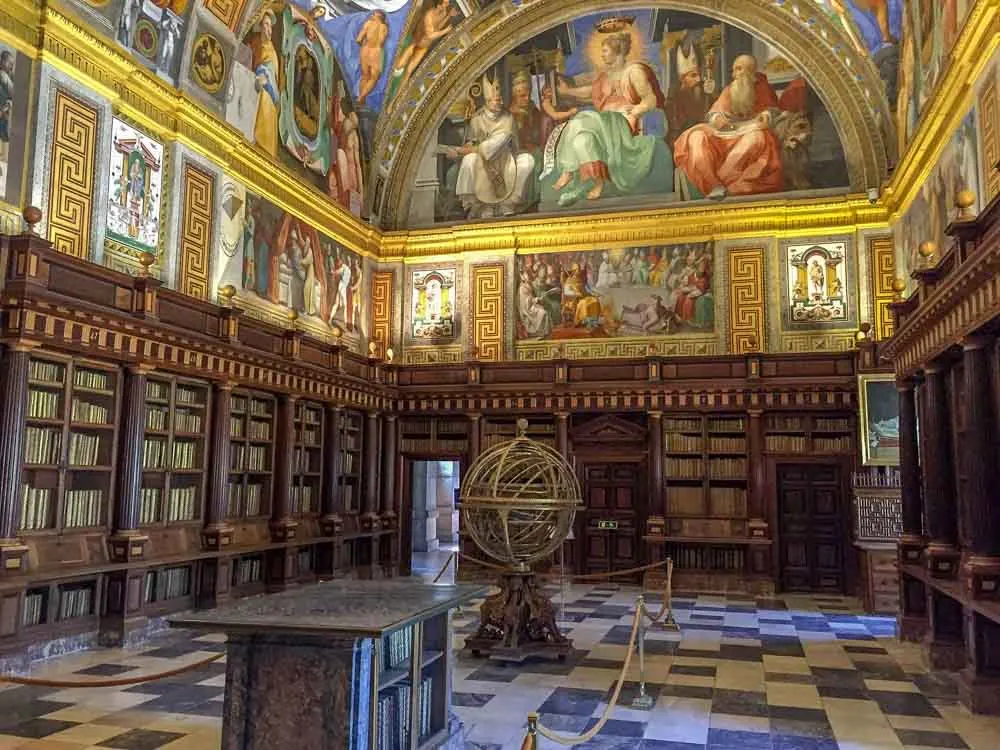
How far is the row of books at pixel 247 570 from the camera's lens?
36.9ft

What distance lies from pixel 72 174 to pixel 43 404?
279 cm

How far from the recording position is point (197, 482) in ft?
34.7

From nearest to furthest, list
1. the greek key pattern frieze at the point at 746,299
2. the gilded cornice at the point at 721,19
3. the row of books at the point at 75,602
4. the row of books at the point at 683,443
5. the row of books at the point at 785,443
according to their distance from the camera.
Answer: the row of books at the point at 75,602 < the row of books at the point at 785,443 < the row of books at the point at 683,443 < the gilded cornice at the point at 721,19 < the greek key pattern frieze at the point at 746,299

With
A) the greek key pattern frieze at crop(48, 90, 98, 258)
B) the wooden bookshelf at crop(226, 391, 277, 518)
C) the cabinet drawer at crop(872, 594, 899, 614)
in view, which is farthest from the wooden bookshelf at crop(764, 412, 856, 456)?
the greek key pattern frieze at crop(48, 90, 98, 258)

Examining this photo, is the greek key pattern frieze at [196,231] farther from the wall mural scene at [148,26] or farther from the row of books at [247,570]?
the row of books at [247,570]

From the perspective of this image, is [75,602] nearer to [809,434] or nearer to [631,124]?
[809,434]

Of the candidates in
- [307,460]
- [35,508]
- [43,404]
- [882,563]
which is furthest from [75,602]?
[882,563]

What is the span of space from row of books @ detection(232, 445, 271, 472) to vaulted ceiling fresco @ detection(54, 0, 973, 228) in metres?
4.94

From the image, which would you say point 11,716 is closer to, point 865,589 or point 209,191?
point 209,191

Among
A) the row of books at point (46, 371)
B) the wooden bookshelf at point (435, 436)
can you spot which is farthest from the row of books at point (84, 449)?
the wooden bookshelf at point (435, 436)

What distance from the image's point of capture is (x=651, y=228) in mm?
15289

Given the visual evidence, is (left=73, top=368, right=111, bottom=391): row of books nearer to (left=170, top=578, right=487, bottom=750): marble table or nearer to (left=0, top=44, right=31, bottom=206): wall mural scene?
(left=0, top=44, right=31, bottom=206): wall mural scene

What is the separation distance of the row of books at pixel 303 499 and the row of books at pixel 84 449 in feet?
13.6

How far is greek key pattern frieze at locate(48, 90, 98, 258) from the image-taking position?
29.6 ft
